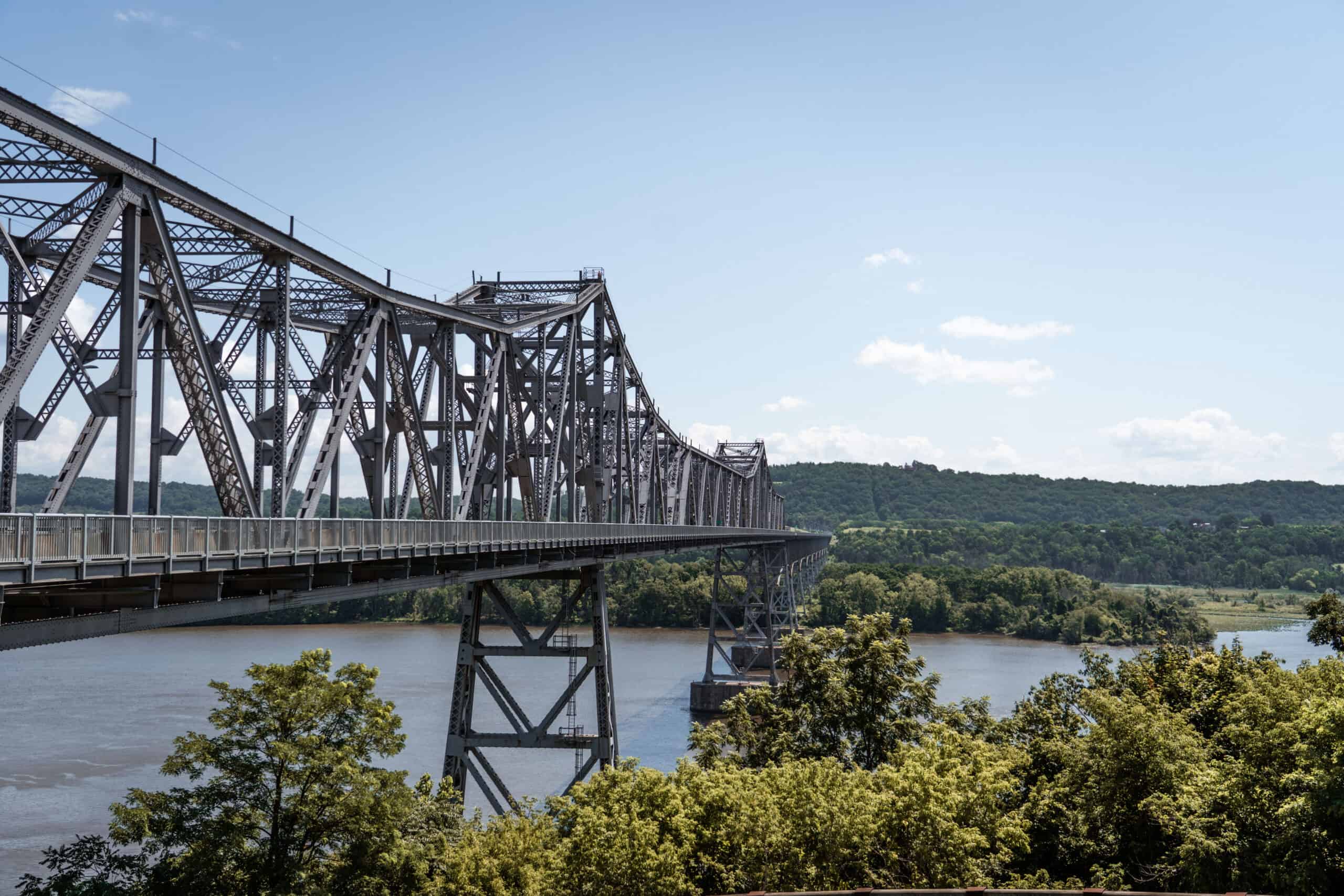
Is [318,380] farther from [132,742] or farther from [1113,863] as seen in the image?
[132,742]

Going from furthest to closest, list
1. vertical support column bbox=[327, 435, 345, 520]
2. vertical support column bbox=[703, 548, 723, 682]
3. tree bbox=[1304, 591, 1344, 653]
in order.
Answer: vertical support column bbox=[703, 548, 723, 682] < tree bbox=[1304, 591, 1344, 653] < vertical support column bbox=[327, 435, 345, 520]

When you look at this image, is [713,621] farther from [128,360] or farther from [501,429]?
[128,360]

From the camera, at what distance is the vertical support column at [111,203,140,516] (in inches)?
628

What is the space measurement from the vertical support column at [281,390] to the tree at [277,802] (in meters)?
3.47

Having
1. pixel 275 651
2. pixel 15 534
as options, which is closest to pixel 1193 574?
pixel 275 651

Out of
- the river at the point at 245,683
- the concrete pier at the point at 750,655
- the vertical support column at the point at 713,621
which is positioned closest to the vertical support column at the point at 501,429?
the river at the point at 245,683

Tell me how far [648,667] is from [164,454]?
66387mm

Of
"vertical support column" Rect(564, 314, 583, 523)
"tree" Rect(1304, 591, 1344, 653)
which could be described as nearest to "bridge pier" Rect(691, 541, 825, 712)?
"vertical support column" Rect(564, 314, 583, 523)

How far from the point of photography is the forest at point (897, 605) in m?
112

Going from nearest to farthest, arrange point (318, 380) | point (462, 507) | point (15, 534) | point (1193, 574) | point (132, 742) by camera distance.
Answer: point (15, 534), point (318, 380), point (462, 507), point (132, 742), point (1193, 574)

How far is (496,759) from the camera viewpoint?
4725 centimetres

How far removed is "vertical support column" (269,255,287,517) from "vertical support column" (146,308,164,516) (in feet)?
6.28

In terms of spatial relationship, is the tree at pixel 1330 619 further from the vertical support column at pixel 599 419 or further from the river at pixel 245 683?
the vertical support column at pixel 599 419

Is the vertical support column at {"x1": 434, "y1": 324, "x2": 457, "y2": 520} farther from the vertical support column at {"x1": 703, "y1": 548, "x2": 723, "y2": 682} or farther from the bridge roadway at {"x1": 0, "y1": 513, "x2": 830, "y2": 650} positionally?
the vertical support column at {"x1": 703, "y1": 548, "x2": 723, "y2": 682}
